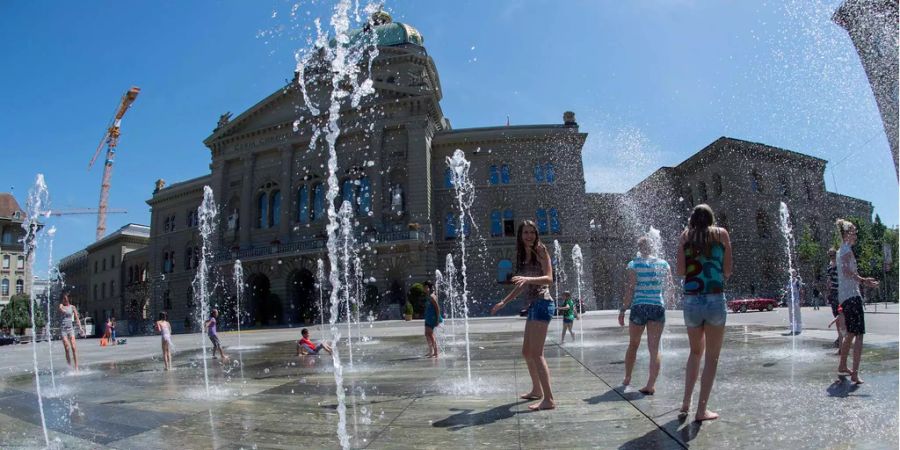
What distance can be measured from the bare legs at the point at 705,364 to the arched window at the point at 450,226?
35490 mm

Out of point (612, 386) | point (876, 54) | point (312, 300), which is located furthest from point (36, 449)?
point (312, 300)

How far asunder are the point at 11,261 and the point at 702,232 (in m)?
86.6

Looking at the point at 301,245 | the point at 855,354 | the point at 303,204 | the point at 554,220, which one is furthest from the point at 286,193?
the point at 855,354

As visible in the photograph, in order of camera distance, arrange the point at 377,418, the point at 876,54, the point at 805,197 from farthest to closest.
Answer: the point at 805,197 → the point at 876,54 → the point at 377,418

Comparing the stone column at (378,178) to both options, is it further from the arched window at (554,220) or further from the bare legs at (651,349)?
the bare legs at (651,349)

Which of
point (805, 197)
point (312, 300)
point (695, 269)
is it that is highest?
point (805, 197)

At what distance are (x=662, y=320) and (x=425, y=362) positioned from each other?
15.5 feet

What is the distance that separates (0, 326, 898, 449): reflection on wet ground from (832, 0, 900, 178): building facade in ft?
22.0

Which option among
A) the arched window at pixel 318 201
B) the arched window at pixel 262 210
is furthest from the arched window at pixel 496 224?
the arched window at pixel 262 210

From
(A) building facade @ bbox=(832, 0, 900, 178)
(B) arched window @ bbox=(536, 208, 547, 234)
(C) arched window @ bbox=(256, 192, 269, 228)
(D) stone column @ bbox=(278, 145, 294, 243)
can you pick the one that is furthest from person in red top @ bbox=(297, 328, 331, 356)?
(C) arched window @ bbox=(256, 192, 269, 228)

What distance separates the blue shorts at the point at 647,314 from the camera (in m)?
5.20

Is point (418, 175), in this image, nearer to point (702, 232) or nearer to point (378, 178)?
point (378, 178)

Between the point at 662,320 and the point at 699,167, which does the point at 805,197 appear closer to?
the point at 699,167

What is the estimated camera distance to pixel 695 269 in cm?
402
